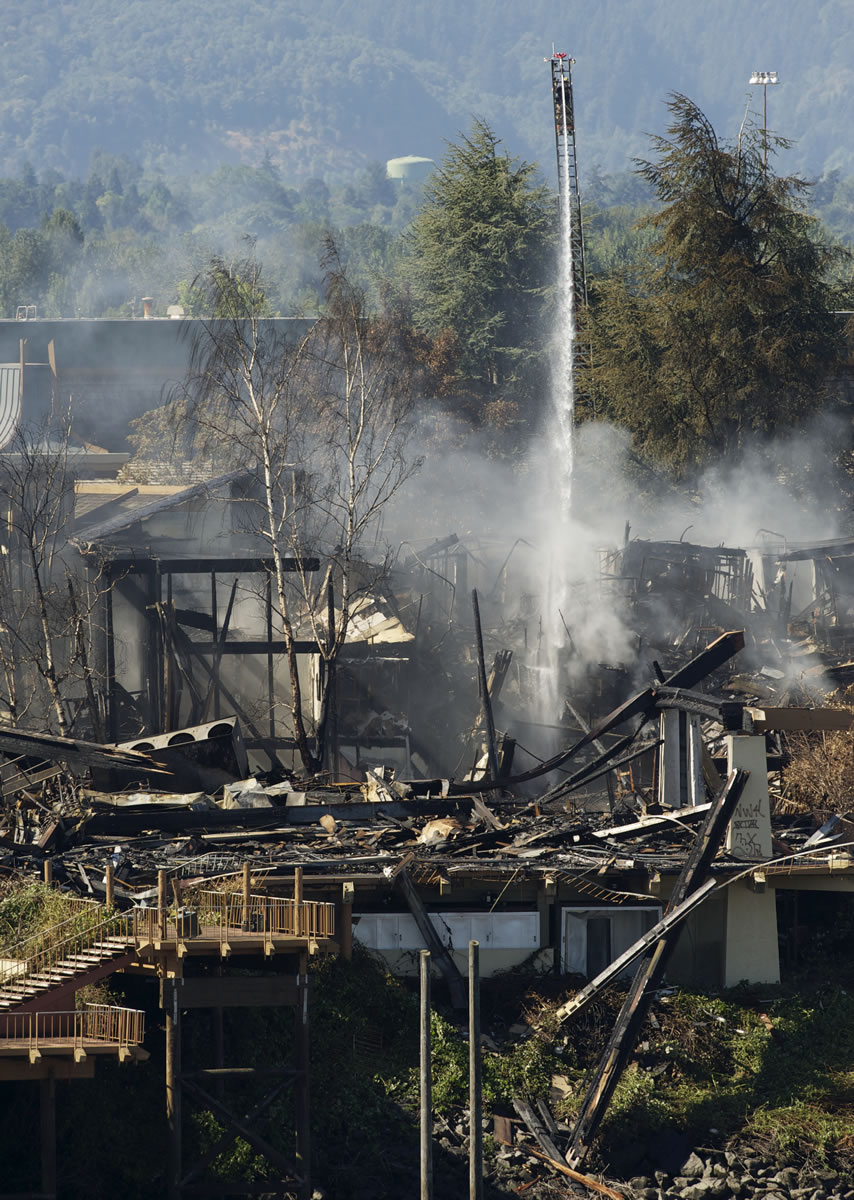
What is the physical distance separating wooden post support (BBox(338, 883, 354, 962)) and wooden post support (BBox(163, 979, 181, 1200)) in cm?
326

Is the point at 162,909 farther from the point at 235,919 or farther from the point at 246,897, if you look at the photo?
A: the point at 235,919

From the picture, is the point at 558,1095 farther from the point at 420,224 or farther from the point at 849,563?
the point at 420,224

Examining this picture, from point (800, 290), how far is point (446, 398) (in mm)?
13914

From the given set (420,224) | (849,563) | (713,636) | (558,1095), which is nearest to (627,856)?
(558,1095)

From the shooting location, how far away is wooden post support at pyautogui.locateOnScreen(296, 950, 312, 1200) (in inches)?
699

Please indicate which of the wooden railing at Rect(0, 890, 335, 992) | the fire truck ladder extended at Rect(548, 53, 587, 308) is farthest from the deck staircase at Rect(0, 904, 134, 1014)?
the fire truck ladder extended at Rect(548, 53, 587, 308)

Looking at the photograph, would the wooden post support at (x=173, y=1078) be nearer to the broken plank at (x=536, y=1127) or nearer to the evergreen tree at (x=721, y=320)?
the broken plank at (x=536, y=1127)

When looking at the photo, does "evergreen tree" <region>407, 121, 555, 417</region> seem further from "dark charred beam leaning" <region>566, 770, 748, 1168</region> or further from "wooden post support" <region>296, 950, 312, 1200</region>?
"wooden post support" <region>296, 950, 312, 1200</region>

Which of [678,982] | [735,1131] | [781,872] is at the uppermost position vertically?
[781,872]

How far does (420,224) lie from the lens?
56.7m

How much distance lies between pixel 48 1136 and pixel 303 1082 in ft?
9.59

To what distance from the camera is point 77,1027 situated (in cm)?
1680

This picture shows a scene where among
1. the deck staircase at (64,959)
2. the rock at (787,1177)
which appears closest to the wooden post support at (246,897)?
the deck staircase at (64,959)

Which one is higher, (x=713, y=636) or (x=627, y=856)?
(x=713, y=636)
